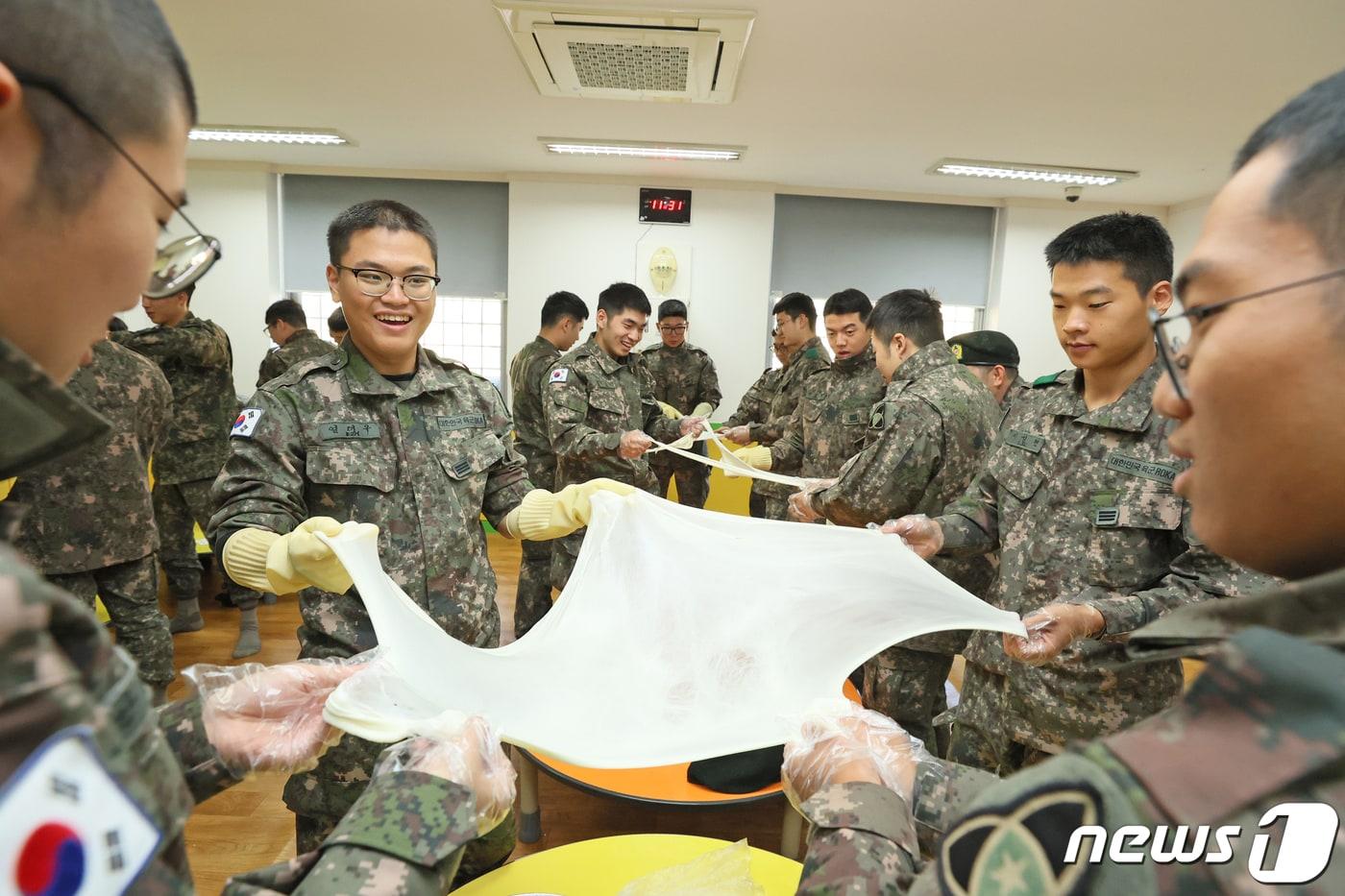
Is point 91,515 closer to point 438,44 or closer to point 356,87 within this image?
point 438,44

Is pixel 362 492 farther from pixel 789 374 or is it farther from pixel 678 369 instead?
pixel 678 369

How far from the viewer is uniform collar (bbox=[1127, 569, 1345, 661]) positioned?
45cm

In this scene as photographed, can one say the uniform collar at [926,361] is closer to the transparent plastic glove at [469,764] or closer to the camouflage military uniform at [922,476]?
the camouflage military uniform at [922,476]

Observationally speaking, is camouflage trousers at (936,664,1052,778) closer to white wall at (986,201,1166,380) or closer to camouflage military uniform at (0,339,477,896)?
camouflage military uniform at (0,339,477,896)

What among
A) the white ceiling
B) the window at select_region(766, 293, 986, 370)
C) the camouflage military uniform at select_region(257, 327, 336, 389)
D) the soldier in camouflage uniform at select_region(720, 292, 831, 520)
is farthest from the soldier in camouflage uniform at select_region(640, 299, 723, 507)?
the camouflage military uniform at select_region(257, 327, 336, 389)

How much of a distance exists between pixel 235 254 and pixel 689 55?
4793 mm

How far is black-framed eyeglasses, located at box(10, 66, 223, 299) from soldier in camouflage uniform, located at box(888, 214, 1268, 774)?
56.1 inches

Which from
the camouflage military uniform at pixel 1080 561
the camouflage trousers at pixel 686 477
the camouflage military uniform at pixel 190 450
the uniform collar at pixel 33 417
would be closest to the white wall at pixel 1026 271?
the camouflage trousers at pixel 686 477

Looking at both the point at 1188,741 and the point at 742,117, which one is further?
the point at 742,117

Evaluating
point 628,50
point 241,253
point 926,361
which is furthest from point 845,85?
point 241,253

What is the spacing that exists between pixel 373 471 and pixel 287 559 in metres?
0.32

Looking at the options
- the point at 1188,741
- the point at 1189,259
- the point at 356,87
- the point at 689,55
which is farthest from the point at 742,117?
the point at 1188,741

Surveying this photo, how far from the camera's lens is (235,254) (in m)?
6.32

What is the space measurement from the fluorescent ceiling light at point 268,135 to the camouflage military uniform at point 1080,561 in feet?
18.1
